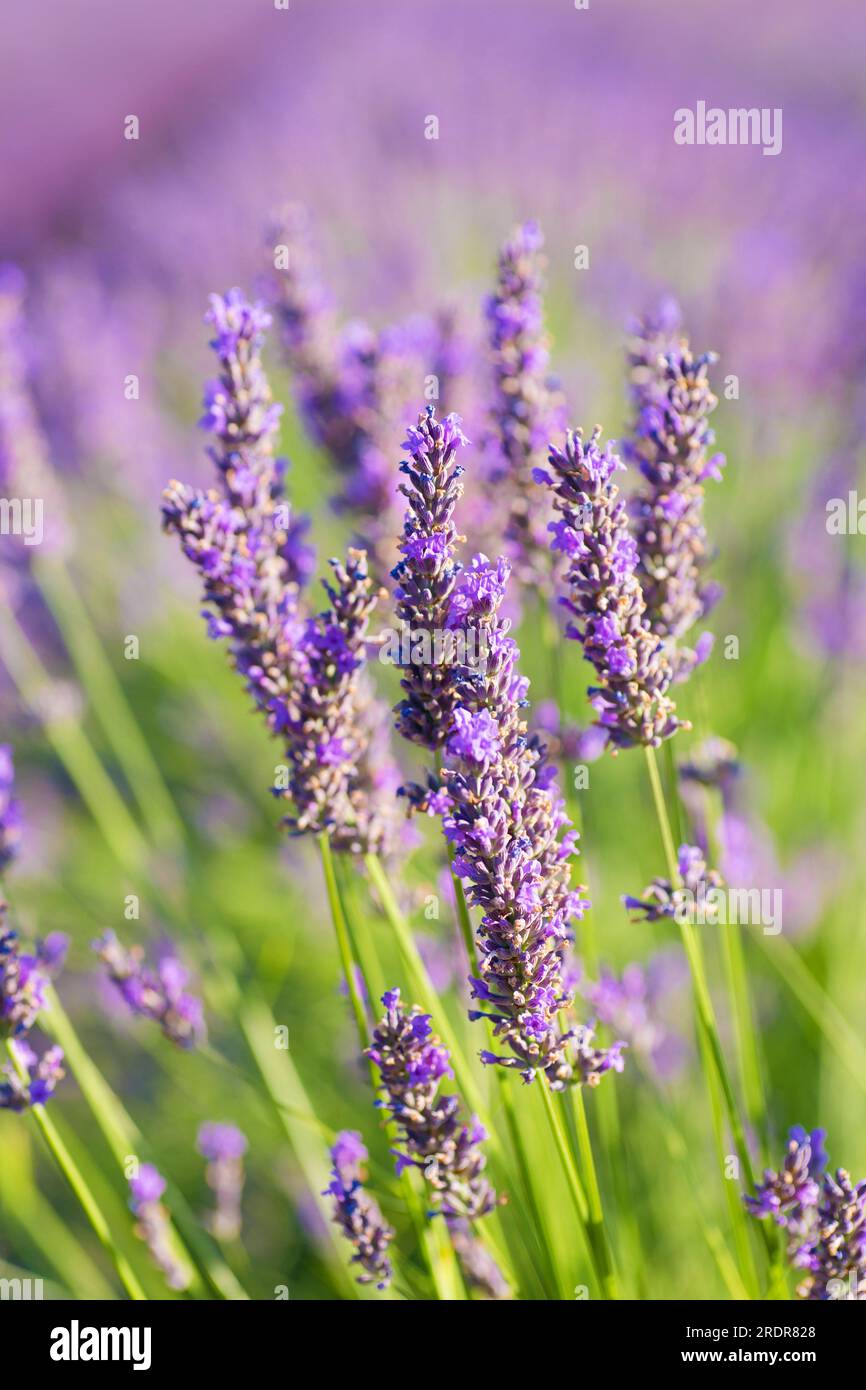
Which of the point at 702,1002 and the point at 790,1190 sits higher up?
the point at 702,1002

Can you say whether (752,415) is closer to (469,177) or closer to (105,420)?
(105,420)

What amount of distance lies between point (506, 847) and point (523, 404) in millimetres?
624

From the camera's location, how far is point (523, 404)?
124cm

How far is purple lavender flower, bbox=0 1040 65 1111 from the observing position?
38.3 inches

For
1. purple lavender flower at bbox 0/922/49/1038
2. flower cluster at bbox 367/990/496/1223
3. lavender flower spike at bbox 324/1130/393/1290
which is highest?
purple lavender flower at bbox 0/922/49/1038


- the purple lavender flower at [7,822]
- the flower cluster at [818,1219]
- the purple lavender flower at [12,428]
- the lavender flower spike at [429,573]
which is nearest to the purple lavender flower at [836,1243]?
the flower cluster at [818,1219]

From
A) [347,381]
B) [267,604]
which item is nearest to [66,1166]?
[267,604]

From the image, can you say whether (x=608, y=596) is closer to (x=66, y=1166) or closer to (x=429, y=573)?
(x=429, y=573)

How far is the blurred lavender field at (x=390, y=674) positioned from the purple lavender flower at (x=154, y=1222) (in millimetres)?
136

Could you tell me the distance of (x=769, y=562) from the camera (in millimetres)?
2479

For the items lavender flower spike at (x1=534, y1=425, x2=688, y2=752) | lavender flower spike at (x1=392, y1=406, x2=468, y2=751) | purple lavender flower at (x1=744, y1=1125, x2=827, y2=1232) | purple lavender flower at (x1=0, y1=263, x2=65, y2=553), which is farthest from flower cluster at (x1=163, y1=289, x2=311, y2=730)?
purple lavender flower at (x1=0, y1=263, x2=65, y2=553)

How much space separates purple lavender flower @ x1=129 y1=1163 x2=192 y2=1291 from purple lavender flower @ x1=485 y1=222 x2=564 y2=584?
2.59 feet

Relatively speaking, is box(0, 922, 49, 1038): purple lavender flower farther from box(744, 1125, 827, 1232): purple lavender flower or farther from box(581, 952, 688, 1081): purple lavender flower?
box(744, 1125, 827, 1232): purple lavender flower
